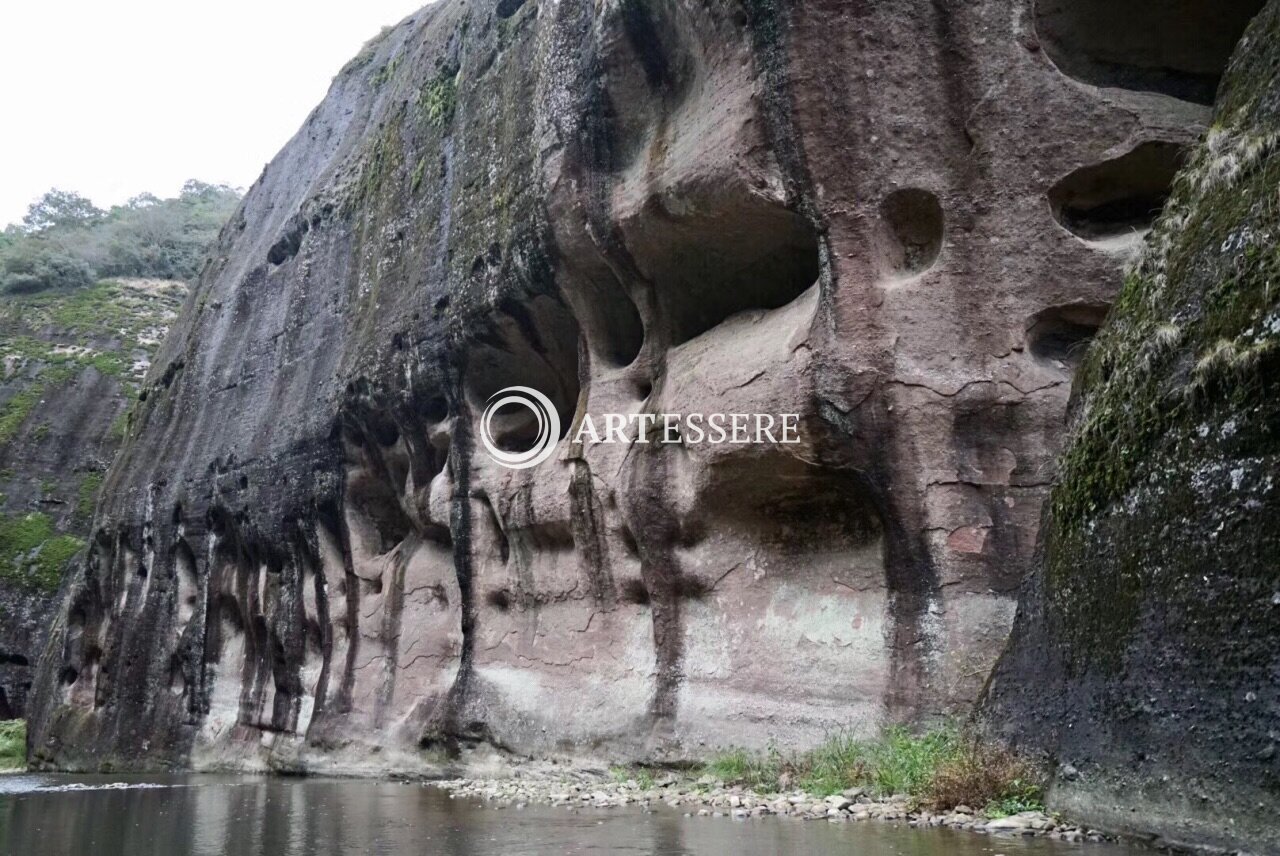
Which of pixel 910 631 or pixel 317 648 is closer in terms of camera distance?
pixel 910 631

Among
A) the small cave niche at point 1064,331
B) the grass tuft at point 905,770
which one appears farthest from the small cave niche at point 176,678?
the small cave niche at point 1064,331

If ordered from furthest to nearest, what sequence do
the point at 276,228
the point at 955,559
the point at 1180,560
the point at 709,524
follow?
the point at 276,228, the point at 709,524, the point at 955,559, the point at 1180,560

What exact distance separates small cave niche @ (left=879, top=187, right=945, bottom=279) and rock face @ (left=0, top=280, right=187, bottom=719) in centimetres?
2279

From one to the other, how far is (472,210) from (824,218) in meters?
5.60

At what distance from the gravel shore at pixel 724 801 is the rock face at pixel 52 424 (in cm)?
2100

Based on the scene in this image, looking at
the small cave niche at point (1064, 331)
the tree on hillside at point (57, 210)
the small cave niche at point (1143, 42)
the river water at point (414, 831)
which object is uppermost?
the tree on hillside at point (57, 210)

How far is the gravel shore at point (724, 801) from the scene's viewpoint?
5.15 metres

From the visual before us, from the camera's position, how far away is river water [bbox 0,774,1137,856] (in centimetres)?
506

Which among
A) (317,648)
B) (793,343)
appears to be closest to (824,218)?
(793,343)

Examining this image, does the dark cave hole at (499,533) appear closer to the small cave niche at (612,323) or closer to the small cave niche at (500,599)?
the small cave niche at (500,599)

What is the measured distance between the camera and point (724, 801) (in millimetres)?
7270

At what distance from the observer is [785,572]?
9.52 m

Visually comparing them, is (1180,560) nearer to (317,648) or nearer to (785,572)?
(785,572)

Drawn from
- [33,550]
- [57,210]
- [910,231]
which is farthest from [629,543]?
[57,210]
